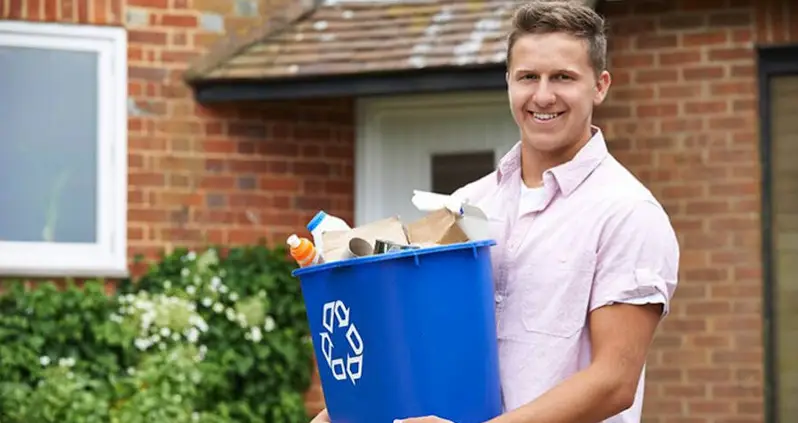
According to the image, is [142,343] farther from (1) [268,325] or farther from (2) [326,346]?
(2) [326,346]

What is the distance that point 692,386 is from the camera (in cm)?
749

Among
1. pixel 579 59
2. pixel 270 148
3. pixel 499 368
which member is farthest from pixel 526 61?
pixel 270 148

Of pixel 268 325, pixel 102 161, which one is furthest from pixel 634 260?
pixel 102 161

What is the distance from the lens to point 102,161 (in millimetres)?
7688

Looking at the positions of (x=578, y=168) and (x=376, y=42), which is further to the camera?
(x=376, y=42)

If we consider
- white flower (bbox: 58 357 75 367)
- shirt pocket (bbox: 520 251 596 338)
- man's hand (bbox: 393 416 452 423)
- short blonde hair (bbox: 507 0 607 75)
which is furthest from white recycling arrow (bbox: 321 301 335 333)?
white flower (bbox: 58 357 75 367)

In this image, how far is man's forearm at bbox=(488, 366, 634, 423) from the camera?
8.95 feet

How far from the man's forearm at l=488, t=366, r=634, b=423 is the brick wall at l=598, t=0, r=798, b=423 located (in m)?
4.85

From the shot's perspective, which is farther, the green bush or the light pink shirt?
the green bush

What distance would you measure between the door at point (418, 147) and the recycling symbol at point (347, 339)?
511 cm

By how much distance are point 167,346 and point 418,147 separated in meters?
1.69

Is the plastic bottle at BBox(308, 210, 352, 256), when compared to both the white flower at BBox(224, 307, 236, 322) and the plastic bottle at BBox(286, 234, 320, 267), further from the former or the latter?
the white flower at BBox(224, 307, 236, 322)

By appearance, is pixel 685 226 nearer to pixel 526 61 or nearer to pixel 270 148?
pixel 270 148

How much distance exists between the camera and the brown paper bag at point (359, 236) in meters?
2.92
